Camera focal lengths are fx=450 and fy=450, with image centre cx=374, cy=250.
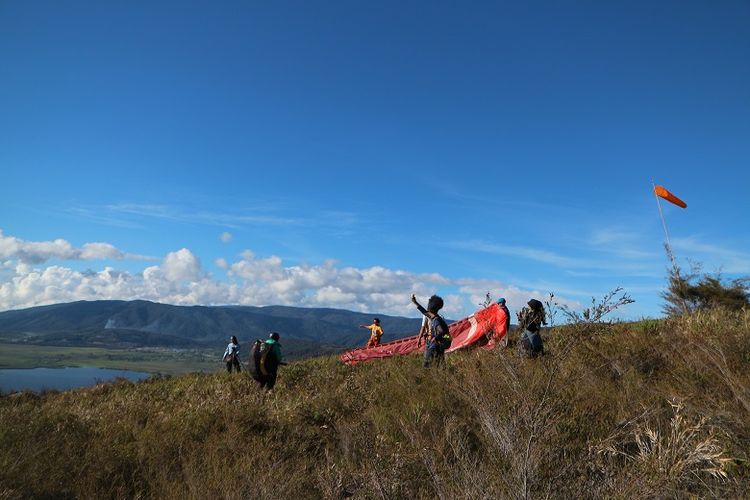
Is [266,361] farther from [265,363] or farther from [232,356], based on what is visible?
[232,356]

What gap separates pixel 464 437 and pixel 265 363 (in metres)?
6.80

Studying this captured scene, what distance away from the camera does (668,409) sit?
17.1ft

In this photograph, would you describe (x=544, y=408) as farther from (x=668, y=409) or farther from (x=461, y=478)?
(x=668, y=409)

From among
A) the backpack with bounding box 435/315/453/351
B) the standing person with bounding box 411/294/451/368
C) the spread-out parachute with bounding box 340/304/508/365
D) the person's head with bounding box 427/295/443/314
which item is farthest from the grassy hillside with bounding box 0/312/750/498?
the spread-out parachute with bounding box 340/304/508/365

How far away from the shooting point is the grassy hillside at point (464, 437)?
369 cm

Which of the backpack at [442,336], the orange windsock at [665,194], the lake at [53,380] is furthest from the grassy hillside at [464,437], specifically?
the lake at [53,380]

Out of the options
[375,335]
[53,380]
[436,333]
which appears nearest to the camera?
[436,333]

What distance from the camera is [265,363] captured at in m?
11.1

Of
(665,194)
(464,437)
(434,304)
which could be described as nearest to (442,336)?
(434,304)

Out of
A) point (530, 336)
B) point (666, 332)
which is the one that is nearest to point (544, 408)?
point (530, 336)

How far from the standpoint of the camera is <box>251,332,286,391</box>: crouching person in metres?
11.2

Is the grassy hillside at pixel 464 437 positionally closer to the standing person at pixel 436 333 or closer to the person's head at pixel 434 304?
the standing person at pixel 436 333

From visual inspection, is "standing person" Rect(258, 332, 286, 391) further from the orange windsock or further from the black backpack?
the orange windsock

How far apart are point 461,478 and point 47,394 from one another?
1883 centimetres
